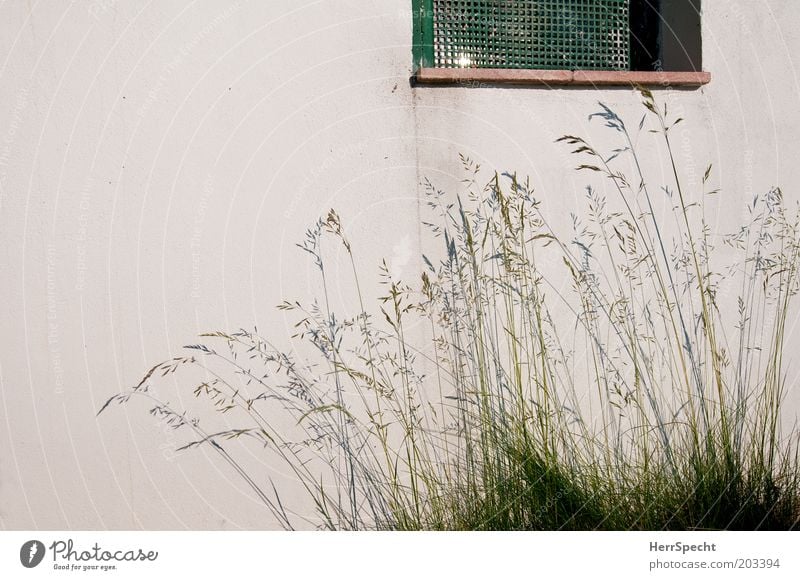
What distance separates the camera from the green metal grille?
3104 mm

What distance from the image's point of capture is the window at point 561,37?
306 cm

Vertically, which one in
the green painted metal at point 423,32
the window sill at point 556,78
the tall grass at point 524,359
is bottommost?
the tall grass at point 524,359

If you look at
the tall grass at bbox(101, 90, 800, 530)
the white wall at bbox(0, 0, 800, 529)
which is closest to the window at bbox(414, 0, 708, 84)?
the white wall at bbox(0, 0, 800, 529)

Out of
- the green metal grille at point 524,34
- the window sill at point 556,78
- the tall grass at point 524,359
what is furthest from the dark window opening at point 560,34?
the tall grass at point 524,359

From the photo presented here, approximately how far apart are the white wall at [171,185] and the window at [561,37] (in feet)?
0.61

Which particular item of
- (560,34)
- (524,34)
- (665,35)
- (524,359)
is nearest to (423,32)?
(524,34)

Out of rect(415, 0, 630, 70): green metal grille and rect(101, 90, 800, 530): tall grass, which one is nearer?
rect(101, 90, 800, 530): tall grass

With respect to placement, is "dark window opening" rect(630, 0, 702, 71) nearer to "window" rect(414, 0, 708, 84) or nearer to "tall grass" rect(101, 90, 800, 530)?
"window" rect(414, 0, 708, 84)

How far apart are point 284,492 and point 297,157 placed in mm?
1175

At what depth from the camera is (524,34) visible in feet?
10.5

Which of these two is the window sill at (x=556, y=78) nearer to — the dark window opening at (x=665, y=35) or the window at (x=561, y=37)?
the window at (x=561, y=37)

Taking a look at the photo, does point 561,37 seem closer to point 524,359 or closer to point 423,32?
point 423,32

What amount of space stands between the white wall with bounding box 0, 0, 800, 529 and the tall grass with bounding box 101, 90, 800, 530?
0.10 m
